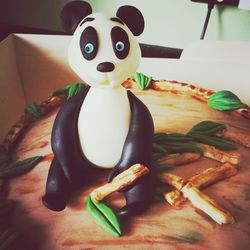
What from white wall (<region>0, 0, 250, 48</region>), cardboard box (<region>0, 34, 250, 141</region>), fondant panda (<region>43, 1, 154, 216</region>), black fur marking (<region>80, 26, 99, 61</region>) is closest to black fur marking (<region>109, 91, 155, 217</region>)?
fondant panda (<region>43, 1, 154, 216</region>)

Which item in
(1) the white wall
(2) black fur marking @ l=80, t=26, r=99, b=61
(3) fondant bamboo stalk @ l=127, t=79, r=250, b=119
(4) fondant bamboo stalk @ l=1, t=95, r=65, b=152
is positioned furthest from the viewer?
(1) the white wall

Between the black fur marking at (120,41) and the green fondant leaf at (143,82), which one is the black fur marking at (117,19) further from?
the green fondant leaf at (143,82)

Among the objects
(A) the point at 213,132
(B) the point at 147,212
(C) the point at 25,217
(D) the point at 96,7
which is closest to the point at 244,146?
(A) the point at 213,132

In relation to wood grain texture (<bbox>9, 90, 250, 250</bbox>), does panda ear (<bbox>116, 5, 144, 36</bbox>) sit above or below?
above

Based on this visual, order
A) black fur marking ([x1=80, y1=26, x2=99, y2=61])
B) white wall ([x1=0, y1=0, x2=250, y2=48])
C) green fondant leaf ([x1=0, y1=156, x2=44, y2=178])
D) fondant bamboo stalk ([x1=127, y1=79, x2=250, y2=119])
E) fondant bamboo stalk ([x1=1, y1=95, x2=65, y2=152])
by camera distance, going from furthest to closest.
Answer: white wall ([x1=0, y1=0, x2=250, y2=48]) < fondant bamboo stalk ([x1=127, y1=79, x2=250, y2=119]) < fondant bamboo stalk ([x1=1, y1=95, x2=65, y2=152]) < green fondant leaf ([x1=0, y1=156, x2=44, y2=178]) < black fur marking ([x1=80, y1=26, x2=99, y2=61])

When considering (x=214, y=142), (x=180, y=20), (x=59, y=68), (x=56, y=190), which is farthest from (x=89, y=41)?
(x=180, y=20)

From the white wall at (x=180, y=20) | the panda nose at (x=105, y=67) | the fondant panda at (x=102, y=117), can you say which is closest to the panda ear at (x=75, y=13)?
the fondant panda at (x=102, y=117)

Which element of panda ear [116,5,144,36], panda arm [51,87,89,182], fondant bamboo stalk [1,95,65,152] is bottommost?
fondant bamboo stalk [1,95,65,152]

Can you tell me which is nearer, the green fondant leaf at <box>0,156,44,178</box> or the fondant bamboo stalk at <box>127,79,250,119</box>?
the green fondant leaf at <box>0,156,44,178</box>

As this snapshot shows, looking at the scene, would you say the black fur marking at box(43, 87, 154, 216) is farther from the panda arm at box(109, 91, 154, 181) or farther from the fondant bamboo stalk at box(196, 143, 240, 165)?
the fondant bamboo stalk at box(196, 143, 240, 165)
